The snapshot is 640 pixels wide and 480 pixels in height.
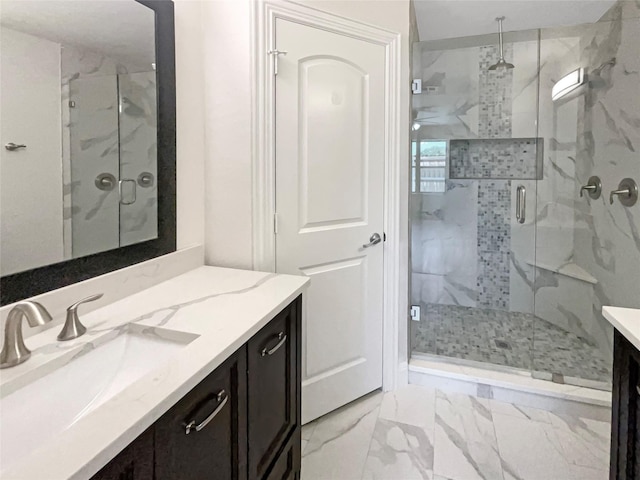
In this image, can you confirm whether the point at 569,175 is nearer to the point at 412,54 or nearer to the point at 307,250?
the point at 412,54

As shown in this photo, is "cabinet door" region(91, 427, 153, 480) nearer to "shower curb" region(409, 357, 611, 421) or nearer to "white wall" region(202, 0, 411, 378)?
"white wall" region(202, 0, 411, 378)

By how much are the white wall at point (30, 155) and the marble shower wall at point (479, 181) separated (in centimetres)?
242

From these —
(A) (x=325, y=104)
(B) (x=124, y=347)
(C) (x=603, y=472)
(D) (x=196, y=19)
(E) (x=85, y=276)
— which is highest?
(D) (x=196, y=19)

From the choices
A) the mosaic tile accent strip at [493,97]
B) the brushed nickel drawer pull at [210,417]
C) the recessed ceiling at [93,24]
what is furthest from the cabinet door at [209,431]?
the mosaic tile accent strip at [493,97]

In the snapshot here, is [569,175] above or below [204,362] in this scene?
above

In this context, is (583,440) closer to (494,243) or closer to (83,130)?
(494,243)

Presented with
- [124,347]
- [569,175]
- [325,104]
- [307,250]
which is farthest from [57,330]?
[569,175]

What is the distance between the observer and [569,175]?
9.50ft

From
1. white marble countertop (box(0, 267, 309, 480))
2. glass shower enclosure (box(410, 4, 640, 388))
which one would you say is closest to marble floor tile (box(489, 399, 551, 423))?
glass shower enclosure (box(410, 4, 640, 388))

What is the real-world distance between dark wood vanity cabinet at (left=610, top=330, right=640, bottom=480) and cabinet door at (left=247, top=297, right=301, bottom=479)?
98cm

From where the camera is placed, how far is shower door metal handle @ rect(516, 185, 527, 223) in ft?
10.5

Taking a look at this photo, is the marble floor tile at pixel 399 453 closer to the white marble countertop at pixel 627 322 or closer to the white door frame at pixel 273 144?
the white door frame at pixel 273 144

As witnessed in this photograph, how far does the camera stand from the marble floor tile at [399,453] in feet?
5.40

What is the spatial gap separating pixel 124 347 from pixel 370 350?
1.44 m
